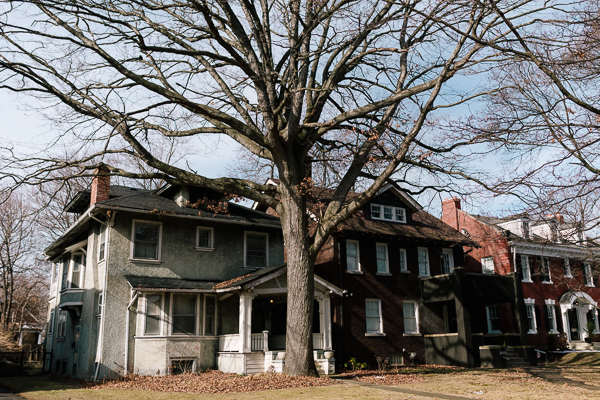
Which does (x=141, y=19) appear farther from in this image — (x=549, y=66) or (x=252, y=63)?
(x=549, y=66)

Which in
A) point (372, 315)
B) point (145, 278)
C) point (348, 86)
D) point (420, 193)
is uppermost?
point (348, 86)

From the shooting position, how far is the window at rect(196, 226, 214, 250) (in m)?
22.6

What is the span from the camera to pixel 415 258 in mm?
27531

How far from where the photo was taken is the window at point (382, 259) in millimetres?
26420

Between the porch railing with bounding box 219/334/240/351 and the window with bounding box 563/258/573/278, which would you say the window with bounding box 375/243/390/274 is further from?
the window with bounding box 563/258/573/278

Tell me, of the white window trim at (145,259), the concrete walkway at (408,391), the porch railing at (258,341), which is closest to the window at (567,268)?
the porch railing at (258,341)

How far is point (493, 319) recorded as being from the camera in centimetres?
3080

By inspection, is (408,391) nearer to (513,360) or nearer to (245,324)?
(245,324)

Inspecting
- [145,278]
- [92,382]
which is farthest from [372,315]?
[92,382]

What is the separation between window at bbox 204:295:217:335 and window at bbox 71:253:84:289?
6397mm

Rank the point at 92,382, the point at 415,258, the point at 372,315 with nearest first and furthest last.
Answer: the point at 92,382 → the point at 372,315 → the point at 415,258

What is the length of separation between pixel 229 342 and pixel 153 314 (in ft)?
10.4

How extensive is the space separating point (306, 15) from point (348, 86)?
9.70 feet

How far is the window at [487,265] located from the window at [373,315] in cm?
1004
